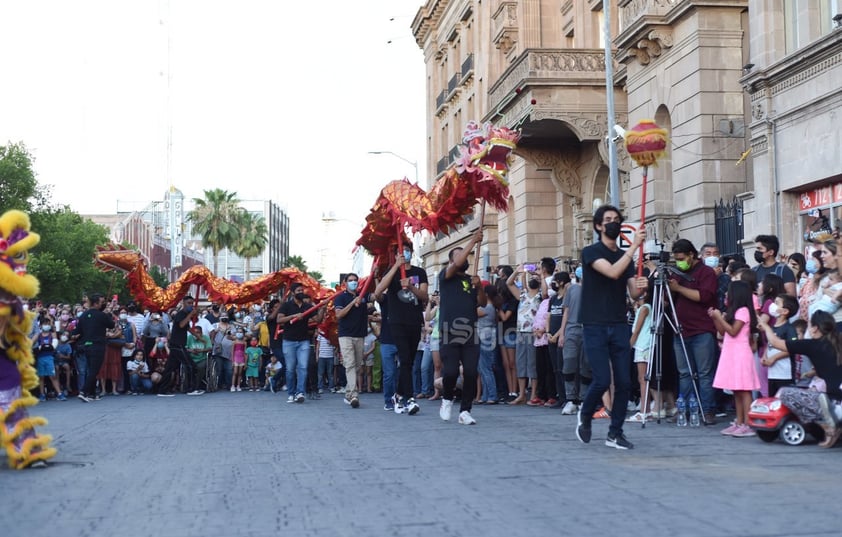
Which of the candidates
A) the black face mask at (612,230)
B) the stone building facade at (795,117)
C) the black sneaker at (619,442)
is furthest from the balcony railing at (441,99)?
the black sneaker at (619,442)

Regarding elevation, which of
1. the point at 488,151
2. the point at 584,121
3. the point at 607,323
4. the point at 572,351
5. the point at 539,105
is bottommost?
the point at 572,351

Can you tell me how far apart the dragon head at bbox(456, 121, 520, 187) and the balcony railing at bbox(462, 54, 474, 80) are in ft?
108

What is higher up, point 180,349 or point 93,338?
point 93,338

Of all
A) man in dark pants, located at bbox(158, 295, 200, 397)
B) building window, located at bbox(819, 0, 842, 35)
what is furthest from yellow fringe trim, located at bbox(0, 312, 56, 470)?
building window, located at bbox(819, 0, 842, 35)

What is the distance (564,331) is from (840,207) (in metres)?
6.81

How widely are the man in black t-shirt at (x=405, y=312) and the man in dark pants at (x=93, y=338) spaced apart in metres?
8.88

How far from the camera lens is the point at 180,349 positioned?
2261cm

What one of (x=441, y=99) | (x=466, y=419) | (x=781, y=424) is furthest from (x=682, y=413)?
(x=441, y=99)

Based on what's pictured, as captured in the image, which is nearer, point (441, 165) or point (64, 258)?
point (441, 165)

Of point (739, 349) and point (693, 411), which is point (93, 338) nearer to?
point (693, 411)

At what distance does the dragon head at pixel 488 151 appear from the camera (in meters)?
11.8

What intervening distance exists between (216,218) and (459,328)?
256 feet

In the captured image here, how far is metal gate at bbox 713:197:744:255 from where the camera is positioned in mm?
20594

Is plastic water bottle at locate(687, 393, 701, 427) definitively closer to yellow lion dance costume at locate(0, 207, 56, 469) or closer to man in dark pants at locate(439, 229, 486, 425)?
man in dark pants at locate(439, 229, 486, 425)
